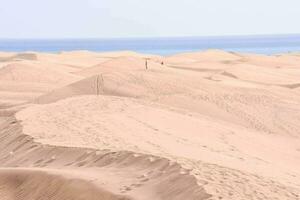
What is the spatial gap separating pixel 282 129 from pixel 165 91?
179 inches

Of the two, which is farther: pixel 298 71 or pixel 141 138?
pixel 298 71

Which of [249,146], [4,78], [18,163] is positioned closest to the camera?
[18,163]

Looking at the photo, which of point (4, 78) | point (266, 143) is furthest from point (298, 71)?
point (266, 143)

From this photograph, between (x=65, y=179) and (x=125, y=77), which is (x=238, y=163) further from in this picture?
(x=125, y=77)

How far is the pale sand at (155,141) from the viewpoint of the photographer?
8.02 meters

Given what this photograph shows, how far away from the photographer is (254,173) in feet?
27.6

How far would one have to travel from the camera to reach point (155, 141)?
36.6 ft

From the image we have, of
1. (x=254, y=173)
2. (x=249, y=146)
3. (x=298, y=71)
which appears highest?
(x=254, y=173)

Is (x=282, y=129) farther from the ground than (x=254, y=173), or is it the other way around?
(x=254, y=173)

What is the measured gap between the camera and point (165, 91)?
64.0ft

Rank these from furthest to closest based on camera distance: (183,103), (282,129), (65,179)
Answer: (183,103), (282,129), (65,179)

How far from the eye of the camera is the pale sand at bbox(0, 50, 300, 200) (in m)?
8.02

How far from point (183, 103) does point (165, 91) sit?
214cm

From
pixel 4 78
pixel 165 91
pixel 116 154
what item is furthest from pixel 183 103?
pixel 4 78
